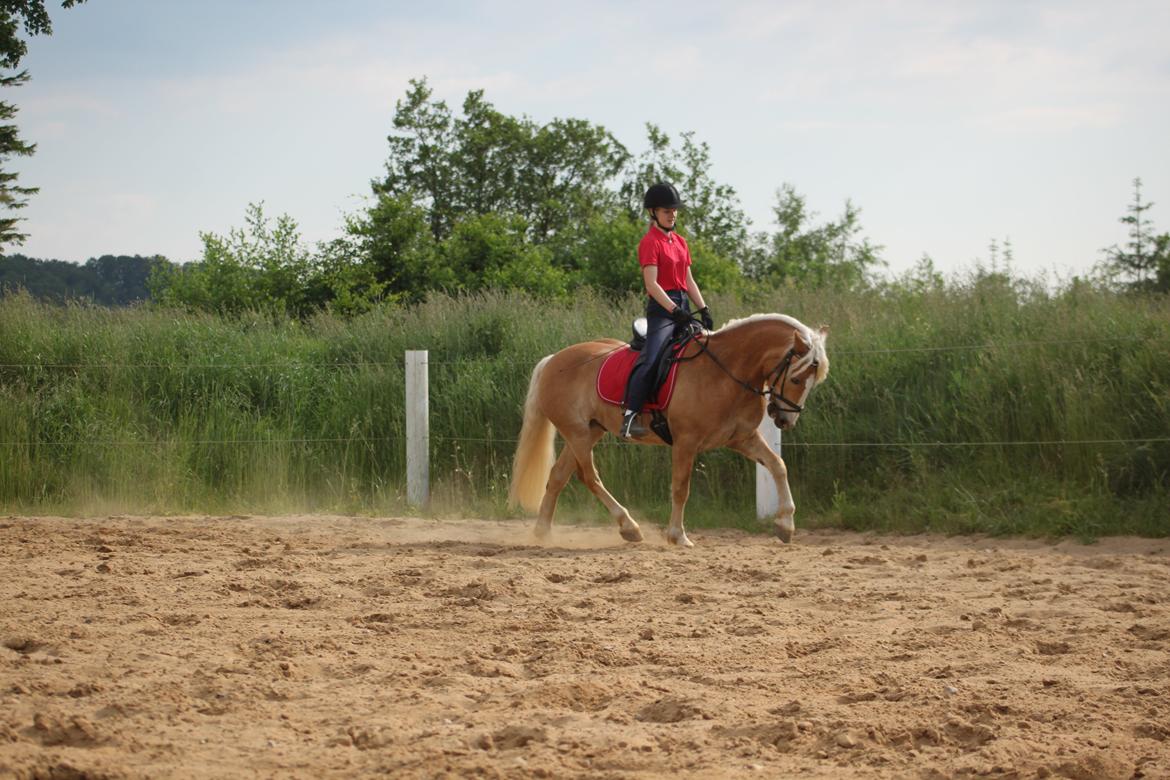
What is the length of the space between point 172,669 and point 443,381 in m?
8.79

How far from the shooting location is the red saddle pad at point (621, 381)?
927 centimetres

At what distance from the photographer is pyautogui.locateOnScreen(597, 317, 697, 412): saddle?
926 centimetres

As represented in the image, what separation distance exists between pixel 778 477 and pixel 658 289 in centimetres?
175

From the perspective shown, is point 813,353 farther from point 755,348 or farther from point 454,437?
point 454,437

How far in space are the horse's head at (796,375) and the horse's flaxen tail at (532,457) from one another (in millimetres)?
2199

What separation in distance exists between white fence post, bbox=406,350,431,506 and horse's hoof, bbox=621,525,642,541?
3.36 m

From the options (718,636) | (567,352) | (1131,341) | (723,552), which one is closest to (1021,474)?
(1131,341)

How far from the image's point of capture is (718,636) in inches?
226

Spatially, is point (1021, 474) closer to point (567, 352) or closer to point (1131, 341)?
point (1131, 341)

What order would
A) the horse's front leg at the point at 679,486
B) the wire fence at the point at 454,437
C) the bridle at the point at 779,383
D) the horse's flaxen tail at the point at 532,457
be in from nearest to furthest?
the bridle at the point at 779,383 → the horse's front leg at the point at 679,486 → the horse's flaxen tail at the point at 532,457 → the wire fence at the point at 454,437

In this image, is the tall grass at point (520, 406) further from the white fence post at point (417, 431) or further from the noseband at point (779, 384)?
the noseband at point (779, 384)

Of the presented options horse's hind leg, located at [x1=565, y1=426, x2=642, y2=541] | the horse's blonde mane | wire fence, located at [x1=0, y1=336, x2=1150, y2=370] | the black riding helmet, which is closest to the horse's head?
the horse's blonde mane

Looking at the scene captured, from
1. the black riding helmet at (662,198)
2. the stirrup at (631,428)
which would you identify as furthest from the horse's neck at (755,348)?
the black riding helmet at (662,198)

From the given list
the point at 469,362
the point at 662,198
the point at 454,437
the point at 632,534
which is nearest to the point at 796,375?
the point at 662,198
